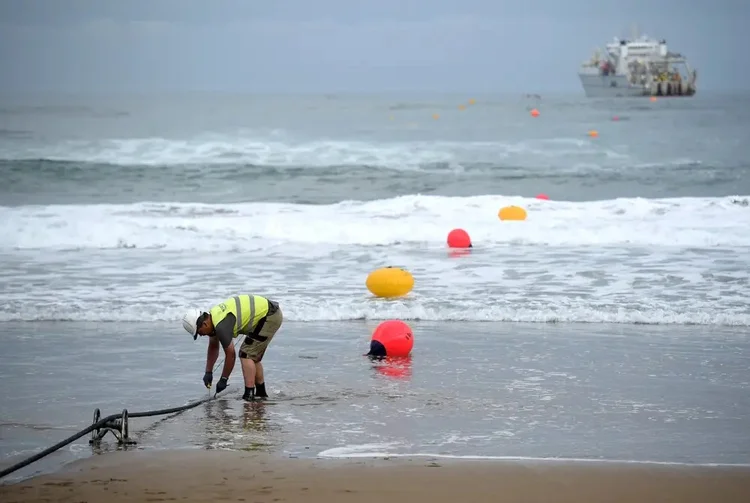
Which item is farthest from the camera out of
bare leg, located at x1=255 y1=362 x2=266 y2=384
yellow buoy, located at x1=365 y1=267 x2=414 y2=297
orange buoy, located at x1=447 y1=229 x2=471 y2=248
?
orange buoy, located at x1=447 y1=229 x2=471 y2=248

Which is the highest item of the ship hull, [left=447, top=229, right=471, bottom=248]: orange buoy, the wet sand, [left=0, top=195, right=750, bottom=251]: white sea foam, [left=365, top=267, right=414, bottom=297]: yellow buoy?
the ship hull

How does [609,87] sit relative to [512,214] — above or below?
above

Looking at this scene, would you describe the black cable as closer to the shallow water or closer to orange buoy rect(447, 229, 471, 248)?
the shallow water

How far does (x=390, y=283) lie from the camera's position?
539 inches

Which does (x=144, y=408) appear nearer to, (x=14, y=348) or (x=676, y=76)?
(x=14, y=348)

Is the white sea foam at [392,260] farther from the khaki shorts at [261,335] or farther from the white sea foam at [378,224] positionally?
the khaki shorts at [261,335]

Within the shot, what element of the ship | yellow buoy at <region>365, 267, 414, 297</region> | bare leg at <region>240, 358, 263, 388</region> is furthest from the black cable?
the ship

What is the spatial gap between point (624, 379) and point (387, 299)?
182 inches

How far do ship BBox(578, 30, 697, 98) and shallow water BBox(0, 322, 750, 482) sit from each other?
382 ft

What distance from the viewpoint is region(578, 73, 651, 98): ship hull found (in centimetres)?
12375

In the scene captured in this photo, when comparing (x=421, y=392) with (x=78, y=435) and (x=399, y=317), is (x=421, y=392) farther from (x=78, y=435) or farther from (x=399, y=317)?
(x=399, y=317)

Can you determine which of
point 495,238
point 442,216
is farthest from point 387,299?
point 442,216

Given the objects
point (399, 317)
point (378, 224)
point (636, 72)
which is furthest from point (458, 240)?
point (636, 72)

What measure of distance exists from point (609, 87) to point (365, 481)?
126273 mm
